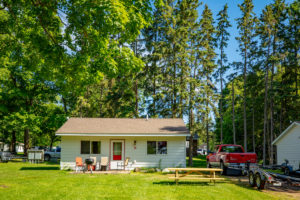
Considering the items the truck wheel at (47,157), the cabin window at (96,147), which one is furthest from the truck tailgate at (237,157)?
the truck wheel at (47,157)

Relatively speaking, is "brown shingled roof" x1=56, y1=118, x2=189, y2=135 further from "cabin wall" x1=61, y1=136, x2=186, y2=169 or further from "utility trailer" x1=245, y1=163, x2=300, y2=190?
"utility trailer" x1=245, y1=163, x2=300, y2=190

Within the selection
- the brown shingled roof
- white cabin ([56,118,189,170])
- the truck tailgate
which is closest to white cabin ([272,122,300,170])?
the truck tailgate

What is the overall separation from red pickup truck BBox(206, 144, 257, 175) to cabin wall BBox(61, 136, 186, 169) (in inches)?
101

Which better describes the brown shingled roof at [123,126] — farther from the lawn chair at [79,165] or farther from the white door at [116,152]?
the lawn chair at [79,165]

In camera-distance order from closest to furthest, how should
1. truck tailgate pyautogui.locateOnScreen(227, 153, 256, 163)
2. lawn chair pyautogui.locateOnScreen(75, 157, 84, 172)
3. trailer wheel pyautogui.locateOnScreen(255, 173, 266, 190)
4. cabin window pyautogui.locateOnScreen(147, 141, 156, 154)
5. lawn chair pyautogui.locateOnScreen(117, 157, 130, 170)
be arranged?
trailer wheel pyautogui.locateOnScreen(255, 173, 266, 190) < truck tailgate pyautogui.locateOnScreen(227, 153, 256, 163) < lawn chair pyautogui.locateOnScreen(75, 157, 84, 172) < lawn chair pyautogui.locateOnScreen(117, 157, 130, 170) < cabin window pyautogui.locateOnScreen(147, 141, 156, 154)

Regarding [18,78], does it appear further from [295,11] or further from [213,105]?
[295,11]

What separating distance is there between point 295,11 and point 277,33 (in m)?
2.81

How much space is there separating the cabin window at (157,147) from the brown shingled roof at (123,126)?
0.88 m

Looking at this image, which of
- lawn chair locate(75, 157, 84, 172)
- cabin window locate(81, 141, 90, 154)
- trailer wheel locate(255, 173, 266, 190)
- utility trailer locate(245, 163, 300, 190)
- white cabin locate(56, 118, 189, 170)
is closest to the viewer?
utility trailer locate(245, 163, 300, 190)

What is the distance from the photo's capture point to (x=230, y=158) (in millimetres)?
14633

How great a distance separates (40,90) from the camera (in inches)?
1156

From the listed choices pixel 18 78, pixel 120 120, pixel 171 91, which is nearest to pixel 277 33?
pixel 171 91

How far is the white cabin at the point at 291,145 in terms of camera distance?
19.0m

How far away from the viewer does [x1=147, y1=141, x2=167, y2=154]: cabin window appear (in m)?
19.3
